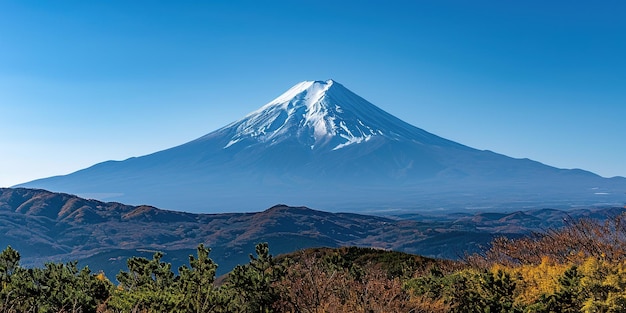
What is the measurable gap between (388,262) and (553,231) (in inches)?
705

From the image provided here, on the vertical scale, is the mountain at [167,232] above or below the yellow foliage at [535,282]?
below

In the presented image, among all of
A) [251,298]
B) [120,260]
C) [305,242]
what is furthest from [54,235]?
[251,298]

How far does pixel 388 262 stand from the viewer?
4500cm

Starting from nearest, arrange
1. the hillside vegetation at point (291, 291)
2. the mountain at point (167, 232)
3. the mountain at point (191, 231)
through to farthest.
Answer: the hillside vegetation at point (291, 291), the mountain at point (191, 231), the mountain at point (167, 232)

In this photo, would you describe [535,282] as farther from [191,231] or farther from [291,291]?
[191,231]

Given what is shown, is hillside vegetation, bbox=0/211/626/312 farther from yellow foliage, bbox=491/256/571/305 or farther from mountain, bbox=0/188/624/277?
mountain, bbox=0/188/624/277

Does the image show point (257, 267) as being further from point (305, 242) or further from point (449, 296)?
point (305, 242)

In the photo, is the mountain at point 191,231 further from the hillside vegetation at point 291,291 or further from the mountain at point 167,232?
the hillside vegetation at point 291,291

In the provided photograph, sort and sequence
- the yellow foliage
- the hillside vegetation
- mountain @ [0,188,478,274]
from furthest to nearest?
mountain @ [0,188,478,274] → the yellow foliage → the hillside vegetation

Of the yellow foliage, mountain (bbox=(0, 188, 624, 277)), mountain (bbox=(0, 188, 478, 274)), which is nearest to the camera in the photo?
the yellow foliage

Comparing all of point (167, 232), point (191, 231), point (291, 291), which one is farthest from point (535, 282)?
point (191, 231)

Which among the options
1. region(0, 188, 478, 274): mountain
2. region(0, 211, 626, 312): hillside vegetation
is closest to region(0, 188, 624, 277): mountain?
region(0, 188, 478, 274): mountain

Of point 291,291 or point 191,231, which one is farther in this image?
point 191,231

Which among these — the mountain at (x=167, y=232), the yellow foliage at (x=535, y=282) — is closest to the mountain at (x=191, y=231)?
the mountain at (x=167, y=232)
